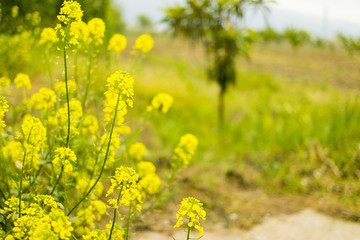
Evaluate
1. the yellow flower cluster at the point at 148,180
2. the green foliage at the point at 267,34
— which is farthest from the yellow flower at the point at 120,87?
the green foliage at the point at 267,34

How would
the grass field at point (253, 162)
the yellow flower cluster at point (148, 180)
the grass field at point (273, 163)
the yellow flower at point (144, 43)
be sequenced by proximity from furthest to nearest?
the grass field at point (273, 163) → the grass field at point (253, 162) → the yellow flower at point (144, 43) → the yellow flower cluster at point (148, 180)

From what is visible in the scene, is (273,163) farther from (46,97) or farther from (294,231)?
(46,97)

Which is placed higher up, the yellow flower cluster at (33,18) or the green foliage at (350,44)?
the green foliage at (350,44)

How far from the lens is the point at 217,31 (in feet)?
17.4

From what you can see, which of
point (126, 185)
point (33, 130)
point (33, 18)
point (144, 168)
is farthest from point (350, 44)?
point (33, 130)

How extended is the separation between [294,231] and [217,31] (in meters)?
3.36

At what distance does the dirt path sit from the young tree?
2.53m

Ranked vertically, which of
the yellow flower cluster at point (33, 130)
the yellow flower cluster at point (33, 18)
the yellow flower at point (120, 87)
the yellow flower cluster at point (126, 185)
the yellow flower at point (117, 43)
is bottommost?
the yellow flower cluster at point (126, 185)

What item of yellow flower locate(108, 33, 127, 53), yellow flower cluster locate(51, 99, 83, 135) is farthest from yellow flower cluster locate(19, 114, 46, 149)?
yellow flower locate(108, 33, 127, 53)

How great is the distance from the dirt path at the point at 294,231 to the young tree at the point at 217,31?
8.30ft

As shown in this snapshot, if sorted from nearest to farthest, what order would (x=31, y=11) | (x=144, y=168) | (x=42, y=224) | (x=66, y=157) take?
(x=42, y=224), (x=66, y=157), (x=144, y=168), (x=31, y=11)

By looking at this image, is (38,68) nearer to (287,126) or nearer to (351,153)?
(287,126)

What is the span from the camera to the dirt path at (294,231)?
9.57 feet

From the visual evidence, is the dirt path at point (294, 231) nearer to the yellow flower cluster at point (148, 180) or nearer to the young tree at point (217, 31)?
the yellow flower cluster at point (148, 180)
